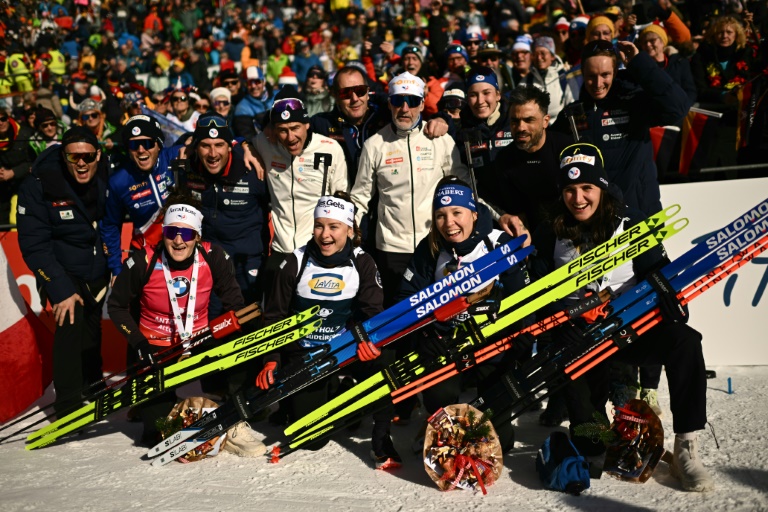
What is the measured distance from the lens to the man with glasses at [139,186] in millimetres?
6035

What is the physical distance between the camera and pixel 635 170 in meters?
5.69

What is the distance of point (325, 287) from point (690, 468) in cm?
253

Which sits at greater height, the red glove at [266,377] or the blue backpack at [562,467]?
the red glove at [266,377]

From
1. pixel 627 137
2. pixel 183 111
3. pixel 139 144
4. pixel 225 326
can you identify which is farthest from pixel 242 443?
pixel 183 111

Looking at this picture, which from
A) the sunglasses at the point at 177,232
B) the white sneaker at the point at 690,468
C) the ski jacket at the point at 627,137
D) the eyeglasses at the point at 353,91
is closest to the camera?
the white sneaker at the point at 690,468

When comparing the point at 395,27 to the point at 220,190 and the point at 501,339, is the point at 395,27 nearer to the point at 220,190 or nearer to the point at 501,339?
the point at 220,190

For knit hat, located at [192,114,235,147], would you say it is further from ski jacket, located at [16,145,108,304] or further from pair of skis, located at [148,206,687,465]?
pair of skis, located at [148,206,687,465]

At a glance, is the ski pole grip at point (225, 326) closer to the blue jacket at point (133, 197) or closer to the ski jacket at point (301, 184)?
the ski jacket at point (301, 184)

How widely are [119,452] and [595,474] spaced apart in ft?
10.4

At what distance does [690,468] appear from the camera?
14.3 ft

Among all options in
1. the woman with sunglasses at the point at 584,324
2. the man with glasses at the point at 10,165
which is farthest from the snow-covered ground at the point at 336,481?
the man with glasses at the point at 10,165

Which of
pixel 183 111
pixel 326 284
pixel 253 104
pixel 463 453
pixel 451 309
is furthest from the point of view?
pixel 253 104

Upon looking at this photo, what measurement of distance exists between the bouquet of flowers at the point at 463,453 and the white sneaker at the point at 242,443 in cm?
128

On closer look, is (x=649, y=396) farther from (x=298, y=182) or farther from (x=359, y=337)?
(x=298, y=182)
